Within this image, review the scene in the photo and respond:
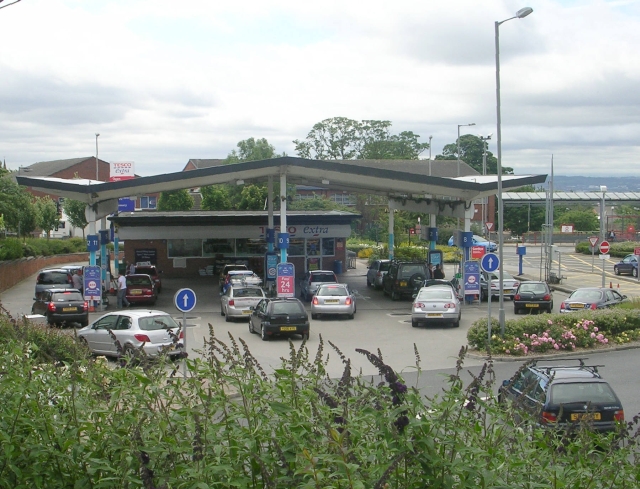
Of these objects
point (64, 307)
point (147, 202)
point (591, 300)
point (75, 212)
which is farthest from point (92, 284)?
point (75, 212)

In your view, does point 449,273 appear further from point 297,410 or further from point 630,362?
point 297,410

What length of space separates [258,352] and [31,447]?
51.6ft

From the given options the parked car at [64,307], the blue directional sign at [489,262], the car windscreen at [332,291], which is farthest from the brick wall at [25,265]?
the blue directional sign at [489,262]

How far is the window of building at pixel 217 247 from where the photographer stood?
47.8m

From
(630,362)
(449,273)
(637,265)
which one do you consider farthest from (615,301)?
(449,273)

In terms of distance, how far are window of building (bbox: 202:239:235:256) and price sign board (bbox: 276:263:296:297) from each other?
1845 centimetres

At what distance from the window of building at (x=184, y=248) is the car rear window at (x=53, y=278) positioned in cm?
1446

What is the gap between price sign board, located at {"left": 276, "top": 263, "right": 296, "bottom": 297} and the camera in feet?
97.7

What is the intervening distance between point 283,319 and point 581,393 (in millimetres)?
12821

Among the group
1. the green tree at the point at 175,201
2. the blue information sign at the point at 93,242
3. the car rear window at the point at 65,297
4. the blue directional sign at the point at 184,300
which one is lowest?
the car rear window at the point at 65,297

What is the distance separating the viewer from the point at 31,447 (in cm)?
479

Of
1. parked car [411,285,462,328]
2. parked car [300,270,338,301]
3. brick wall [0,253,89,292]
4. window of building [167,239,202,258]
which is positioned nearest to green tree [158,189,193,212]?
brick wall [0,253,89,292]

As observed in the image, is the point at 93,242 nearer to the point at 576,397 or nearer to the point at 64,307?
the point at 64,307

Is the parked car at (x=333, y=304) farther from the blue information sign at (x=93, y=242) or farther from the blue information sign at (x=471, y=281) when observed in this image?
the blue information sign at (x=93, y=242)
